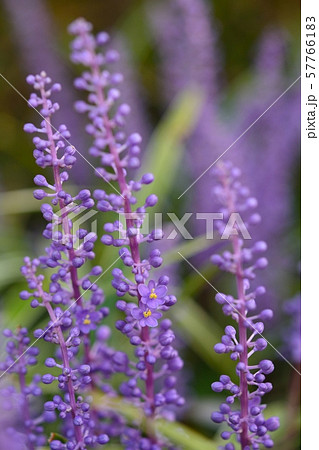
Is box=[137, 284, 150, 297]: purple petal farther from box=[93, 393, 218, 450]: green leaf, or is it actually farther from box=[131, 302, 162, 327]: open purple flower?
box=[93, 393, 218, 450]: green leaf

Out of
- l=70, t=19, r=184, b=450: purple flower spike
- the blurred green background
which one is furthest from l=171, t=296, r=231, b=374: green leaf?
l=70, t=19, r=184, b=450: purple flower spike

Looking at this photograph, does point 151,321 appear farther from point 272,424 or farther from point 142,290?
point 272,424

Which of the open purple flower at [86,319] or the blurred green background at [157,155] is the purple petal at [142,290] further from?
the blurred green background at [157,155]

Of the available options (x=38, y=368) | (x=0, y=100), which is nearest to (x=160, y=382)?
(x=38, y=368)

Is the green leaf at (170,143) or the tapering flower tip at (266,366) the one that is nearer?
the tapering flower tip at (266,366)

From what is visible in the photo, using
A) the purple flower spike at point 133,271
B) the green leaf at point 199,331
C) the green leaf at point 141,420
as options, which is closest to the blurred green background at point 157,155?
the green leaf at point 199,331
